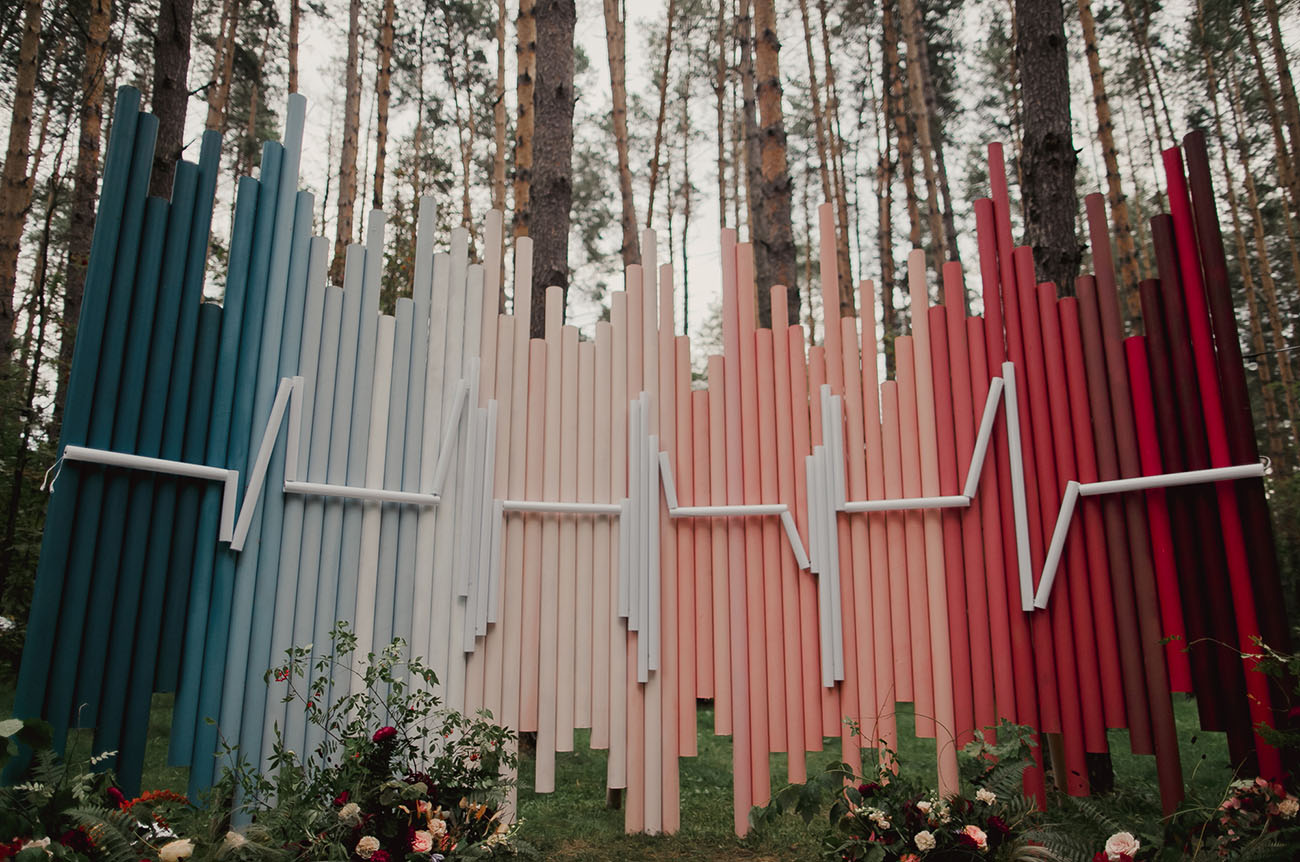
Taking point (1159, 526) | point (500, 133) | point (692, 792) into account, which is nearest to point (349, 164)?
point (500, 133)

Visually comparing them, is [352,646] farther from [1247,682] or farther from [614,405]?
[1247,682]

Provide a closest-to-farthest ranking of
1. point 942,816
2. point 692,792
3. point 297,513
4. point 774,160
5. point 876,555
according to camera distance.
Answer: point 942,816
point 297,513
point 876,555
point 692,792
point 774,160

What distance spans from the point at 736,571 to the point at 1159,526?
1826 mm

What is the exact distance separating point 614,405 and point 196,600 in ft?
6.89

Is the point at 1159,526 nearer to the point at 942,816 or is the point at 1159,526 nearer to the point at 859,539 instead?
the point at 859,539

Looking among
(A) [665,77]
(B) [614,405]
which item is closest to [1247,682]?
(B) [614,405]

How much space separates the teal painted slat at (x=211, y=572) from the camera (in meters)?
3.38

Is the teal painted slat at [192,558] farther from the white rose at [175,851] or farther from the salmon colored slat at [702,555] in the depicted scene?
the salmon colored slat at [702,555]

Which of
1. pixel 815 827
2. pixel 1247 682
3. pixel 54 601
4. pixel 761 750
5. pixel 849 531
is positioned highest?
pixel 849 531

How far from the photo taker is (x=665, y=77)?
14.6 metres

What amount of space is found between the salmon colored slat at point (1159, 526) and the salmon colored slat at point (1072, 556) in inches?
10.3

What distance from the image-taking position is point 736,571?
4.17 m

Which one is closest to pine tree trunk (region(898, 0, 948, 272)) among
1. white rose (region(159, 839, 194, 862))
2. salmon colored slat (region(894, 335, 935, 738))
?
salmon colored slat (region(894, 335, 935, 738))

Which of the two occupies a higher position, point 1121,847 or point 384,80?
point 384,80
